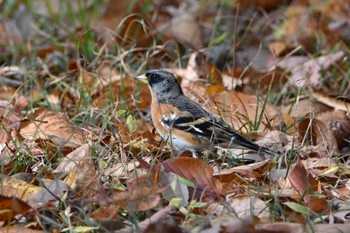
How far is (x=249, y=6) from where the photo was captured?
7887mm

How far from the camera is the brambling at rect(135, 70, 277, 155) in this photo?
4.52 metres

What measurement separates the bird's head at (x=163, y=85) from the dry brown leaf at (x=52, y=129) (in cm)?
62

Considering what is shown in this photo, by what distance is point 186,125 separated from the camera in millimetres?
4812

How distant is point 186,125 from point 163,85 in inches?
18.2

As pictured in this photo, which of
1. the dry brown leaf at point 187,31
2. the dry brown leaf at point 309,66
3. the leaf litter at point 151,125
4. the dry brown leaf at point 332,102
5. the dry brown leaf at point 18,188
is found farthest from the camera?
the dry brown leaf at point 187,31

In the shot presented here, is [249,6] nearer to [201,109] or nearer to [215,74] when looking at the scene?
[215,74]

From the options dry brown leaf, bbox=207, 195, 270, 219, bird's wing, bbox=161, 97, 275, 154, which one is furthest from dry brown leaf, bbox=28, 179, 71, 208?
bird's wing, bbox=161, 97, 275, 154

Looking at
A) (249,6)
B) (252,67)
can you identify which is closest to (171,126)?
(252,67)

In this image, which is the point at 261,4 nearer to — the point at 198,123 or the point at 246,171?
the point at 198,123

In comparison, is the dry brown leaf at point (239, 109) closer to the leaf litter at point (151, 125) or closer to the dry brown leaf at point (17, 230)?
the leaf litter at point (151, 125)

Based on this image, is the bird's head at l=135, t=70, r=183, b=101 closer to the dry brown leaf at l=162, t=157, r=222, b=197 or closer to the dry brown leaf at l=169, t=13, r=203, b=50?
the dry brown leaf at l=162, t=157, r=222, b=197

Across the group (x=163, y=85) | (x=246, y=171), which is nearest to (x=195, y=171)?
(x=246, y=171)

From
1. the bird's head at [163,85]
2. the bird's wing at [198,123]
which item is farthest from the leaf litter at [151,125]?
the bird's head at [163,85]

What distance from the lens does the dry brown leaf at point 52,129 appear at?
459cm
